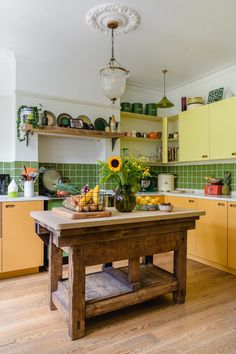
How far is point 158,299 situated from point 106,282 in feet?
1.84

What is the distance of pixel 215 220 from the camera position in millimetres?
3326

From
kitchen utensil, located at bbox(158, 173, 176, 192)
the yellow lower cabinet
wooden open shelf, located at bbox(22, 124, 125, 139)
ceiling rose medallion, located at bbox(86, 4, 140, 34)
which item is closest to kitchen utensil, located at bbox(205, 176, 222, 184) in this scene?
the yellow lower cabinet

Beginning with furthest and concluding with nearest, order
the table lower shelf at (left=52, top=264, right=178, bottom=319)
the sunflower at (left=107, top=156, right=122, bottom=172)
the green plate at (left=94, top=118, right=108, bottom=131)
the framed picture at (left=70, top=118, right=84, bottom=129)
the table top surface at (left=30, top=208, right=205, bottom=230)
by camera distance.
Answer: the green plate at (left=94, top=118, right=108, bottom=131) < the framed picture at (left=70, top=118, right=84, bottom=129) < the sunflower at (left=107, top=156, right=122, bottom=172) < the table lower shelf at (left=52, top=264, right=178, bottom=319) < the table top surface at (left=30, top=208, right=205, bottom=230)

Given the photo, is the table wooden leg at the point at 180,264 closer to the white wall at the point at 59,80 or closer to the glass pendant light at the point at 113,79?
the glass pendant light at the point at 113,79

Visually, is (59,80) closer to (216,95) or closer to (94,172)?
(94,172)

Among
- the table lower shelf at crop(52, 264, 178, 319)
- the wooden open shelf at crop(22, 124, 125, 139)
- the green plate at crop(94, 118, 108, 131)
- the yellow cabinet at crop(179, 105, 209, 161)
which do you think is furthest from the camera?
the green plate at crop(94, 118, 108, 131)

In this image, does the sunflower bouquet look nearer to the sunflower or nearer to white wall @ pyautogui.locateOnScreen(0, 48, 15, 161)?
the sunflower

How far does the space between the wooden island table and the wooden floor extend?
4.9 inches

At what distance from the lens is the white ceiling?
245cm

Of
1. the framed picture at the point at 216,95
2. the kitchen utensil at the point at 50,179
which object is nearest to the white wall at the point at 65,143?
the kitchen utensil at the point at 50,179

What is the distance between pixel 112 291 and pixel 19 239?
1.43m

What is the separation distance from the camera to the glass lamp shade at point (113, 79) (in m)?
2.36

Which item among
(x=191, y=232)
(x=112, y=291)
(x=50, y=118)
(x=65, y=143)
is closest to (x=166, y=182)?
(x=191, y=232)

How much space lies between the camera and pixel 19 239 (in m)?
3.05
